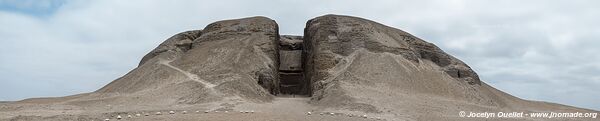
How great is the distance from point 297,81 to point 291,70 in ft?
4.72

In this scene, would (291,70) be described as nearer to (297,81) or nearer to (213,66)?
(297,81)

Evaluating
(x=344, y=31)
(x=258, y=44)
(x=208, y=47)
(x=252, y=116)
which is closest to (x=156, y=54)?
(x=208, y=47)

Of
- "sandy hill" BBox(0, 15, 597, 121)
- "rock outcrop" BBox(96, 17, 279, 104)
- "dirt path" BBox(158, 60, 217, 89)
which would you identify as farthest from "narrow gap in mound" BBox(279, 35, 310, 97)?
"dirt path" BBox(158, 60, 217, 89)

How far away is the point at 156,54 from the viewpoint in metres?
43.4

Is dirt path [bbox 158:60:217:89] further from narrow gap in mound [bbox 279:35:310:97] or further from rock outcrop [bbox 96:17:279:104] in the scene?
narrow gap in mound [bbox 279:35:310:97]

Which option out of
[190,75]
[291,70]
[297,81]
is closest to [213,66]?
[190,75]

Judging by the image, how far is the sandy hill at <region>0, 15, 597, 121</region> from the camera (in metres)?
27.2

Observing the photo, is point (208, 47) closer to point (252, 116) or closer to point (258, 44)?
point (258, 44)

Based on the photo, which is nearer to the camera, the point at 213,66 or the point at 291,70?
the point at 213,66

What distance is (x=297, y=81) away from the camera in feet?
151

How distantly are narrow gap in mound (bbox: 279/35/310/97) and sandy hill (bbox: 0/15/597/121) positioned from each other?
0.38ft

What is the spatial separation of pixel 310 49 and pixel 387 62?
824 cm

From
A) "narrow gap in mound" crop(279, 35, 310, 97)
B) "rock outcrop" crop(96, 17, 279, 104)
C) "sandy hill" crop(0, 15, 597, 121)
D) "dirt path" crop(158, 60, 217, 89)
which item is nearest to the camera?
"sandy hill" crop(0, 15, 597, 121)

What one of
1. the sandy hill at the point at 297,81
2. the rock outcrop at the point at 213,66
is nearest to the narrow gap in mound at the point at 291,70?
the sandy hill at the point at 297,81
